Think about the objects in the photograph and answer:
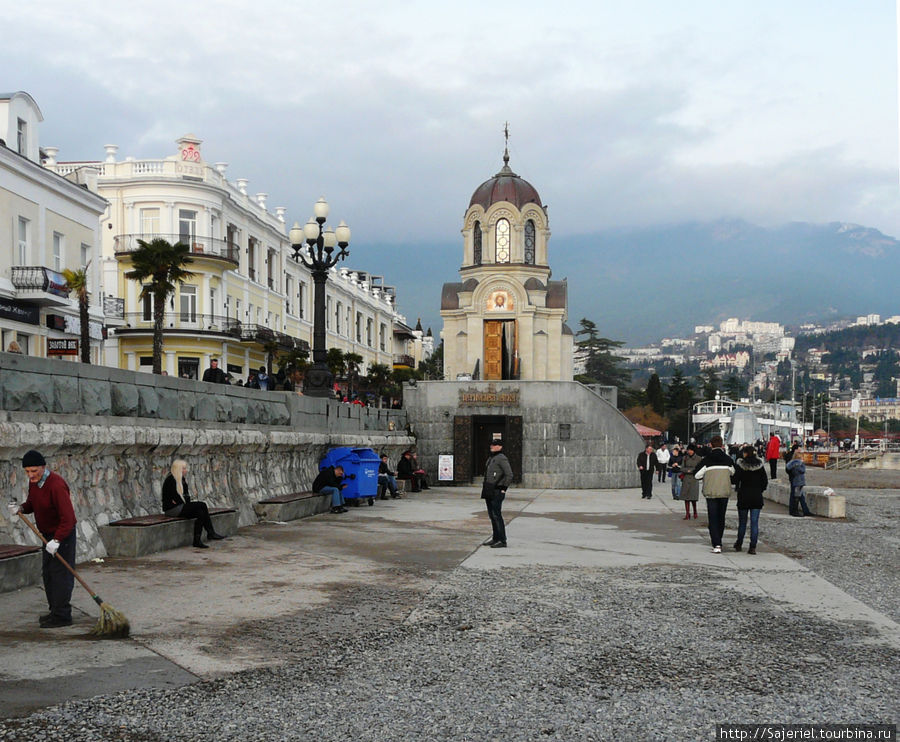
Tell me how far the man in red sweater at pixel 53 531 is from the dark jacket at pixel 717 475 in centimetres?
920

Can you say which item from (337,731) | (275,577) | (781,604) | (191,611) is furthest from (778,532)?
(337,731)

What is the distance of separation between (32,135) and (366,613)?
27.9 metres

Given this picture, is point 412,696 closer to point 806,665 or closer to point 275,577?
point 806,665

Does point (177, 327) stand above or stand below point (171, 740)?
above

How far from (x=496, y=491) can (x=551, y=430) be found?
19876 millimetres

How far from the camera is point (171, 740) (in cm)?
545

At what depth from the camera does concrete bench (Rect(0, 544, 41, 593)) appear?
9.17 meters

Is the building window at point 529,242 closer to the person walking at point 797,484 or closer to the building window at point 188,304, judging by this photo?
the building window at point 188,304

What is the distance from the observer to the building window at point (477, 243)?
4597 centimetres

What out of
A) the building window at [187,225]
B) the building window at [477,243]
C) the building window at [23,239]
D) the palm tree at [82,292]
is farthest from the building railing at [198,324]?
the building window at [23,239]

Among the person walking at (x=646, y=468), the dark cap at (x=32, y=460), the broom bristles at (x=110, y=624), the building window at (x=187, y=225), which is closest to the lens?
the broom bristles at (x=110, y=624)

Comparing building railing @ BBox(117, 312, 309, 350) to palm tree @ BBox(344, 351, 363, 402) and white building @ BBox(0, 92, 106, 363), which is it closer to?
palm tree @ BBox(344, 351, 363, 402)

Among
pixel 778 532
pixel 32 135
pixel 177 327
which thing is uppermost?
pixel 32 135

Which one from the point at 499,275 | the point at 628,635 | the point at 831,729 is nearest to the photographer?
the point at 831,729
